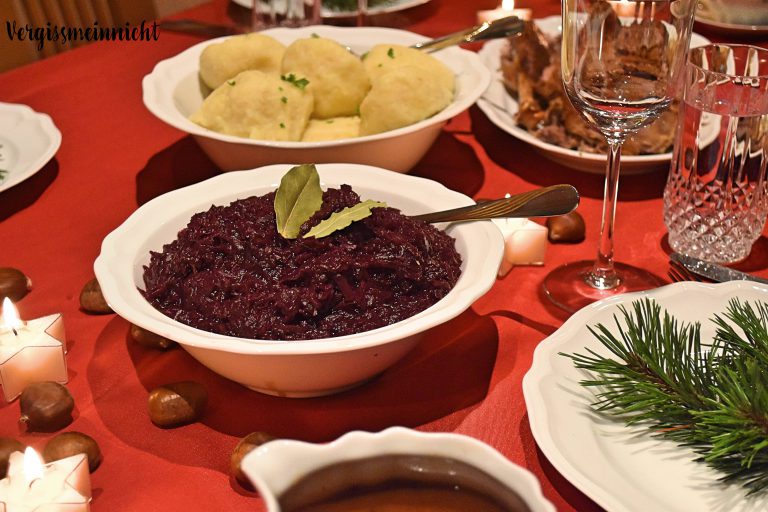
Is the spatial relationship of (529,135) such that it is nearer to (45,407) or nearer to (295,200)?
(295,200)

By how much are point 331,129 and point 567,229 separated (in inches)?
19.3

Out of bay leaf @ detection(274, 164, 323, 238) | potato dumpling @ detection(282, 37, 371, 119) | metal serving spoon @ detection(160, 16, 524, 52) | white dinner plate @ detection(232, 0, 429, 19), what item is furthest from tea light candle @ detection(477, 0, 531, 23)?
bay leaf @ detection(274, 164, 323, 238)

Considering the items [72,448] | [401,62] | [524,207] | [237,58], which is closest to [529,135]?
[401,62]

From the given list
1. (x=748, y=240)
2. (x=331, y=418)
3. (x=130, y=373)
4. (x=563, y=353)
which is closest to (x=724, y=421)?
(x=563, y=353)

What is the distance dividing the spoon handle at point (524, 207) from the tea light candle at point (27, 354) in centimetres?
54

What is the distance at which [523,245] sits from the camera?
132 centimetres

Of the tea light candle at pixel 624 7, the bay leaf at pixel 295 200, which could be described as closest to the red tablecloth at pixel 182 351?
the bay leaf at pixel 295 200

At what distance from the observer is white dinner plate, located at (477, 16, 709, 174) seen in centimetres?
151

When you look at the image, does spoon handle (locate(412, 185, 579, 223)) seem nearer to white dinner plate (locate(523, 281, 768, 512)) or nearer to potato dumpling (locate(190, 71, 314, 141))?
white dinner plate (locate(523, 281, 768, 512))

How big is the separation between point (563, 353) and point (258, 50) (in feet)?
3.23

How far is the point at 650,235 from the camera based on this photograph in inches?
56.0

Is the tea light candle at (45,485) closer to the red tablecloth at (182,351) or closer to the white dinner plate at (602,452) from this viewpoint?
the red tablecloth at (182,351)

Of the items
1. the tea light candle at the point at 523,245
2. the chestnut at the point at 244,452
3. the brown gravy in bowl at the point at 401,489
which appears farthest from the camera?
the tea light candle at the point at 523,245

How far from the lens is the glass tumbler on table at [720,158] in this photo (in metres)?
1.21
